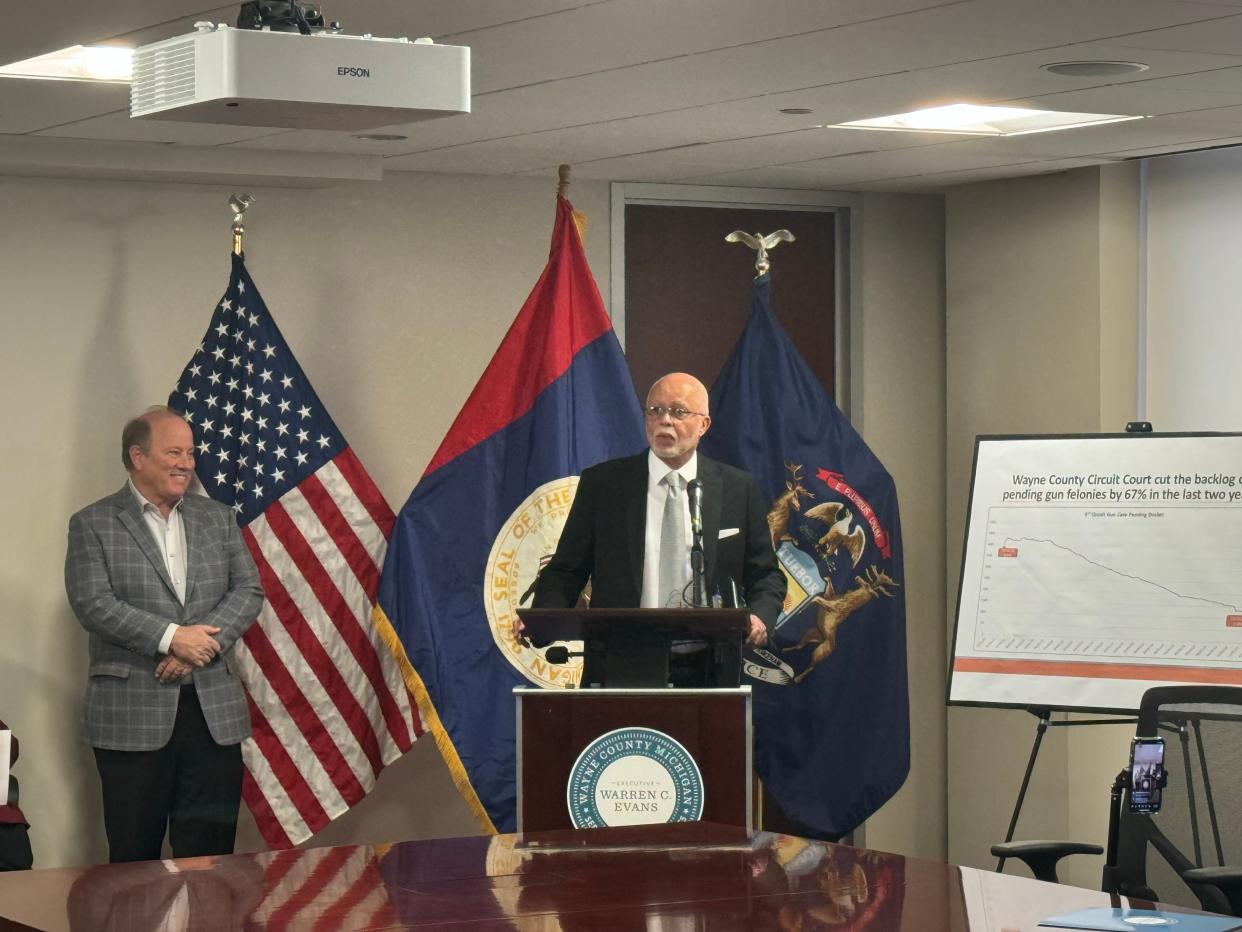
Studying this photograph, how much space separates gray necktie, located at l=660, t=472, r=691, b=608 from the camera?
5418mm

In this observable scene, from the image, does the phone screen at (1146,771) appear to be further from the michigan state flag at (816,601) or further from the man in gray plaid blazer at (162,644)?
the man in gray plaid blazer at (162,644)

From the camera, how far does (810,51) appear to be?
15.1 ft

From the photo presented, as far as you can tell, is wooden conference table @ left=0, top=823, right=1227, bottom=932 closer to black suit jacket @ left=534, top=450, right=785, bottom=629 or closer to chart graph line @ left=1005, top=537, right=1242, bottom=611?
black suit jacket @ left=534, top=450, right=785, bottom=629

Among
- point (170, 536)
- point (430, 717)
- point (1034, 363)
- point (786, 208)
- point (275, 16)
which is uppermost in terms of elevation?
point (786, 208)

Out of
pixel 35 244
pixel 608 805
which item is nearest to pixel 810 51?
pixel 608 805

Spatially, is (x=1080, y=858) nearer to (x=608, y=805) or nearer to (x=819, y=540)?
(x=819, y=540)

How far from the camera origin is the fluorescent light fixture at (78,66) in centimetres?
479

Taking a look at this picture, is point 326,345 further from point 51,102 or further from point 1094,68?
point 1094,68

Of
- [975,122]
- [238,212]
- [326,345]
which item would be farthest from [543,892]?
[326,345]

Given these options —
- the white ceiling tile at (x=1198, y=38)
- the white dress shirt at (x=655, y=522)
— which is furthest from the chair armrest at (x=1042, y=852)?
the white ceiling tile at (x=1198, y=38)

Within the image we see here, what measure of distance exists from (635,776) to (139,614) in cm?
186

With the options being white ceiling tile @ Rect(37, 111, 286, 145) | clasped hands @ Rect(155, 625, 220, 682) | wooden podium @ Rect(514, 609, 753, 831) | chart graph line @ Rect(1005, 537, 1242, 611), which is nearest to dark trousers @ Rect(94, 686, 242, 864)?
clasped hands @ Rect(155, 625, 220, 682)

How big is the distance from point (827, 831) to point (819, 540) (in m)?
1.03

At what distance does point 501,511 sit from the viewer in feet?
20.8
